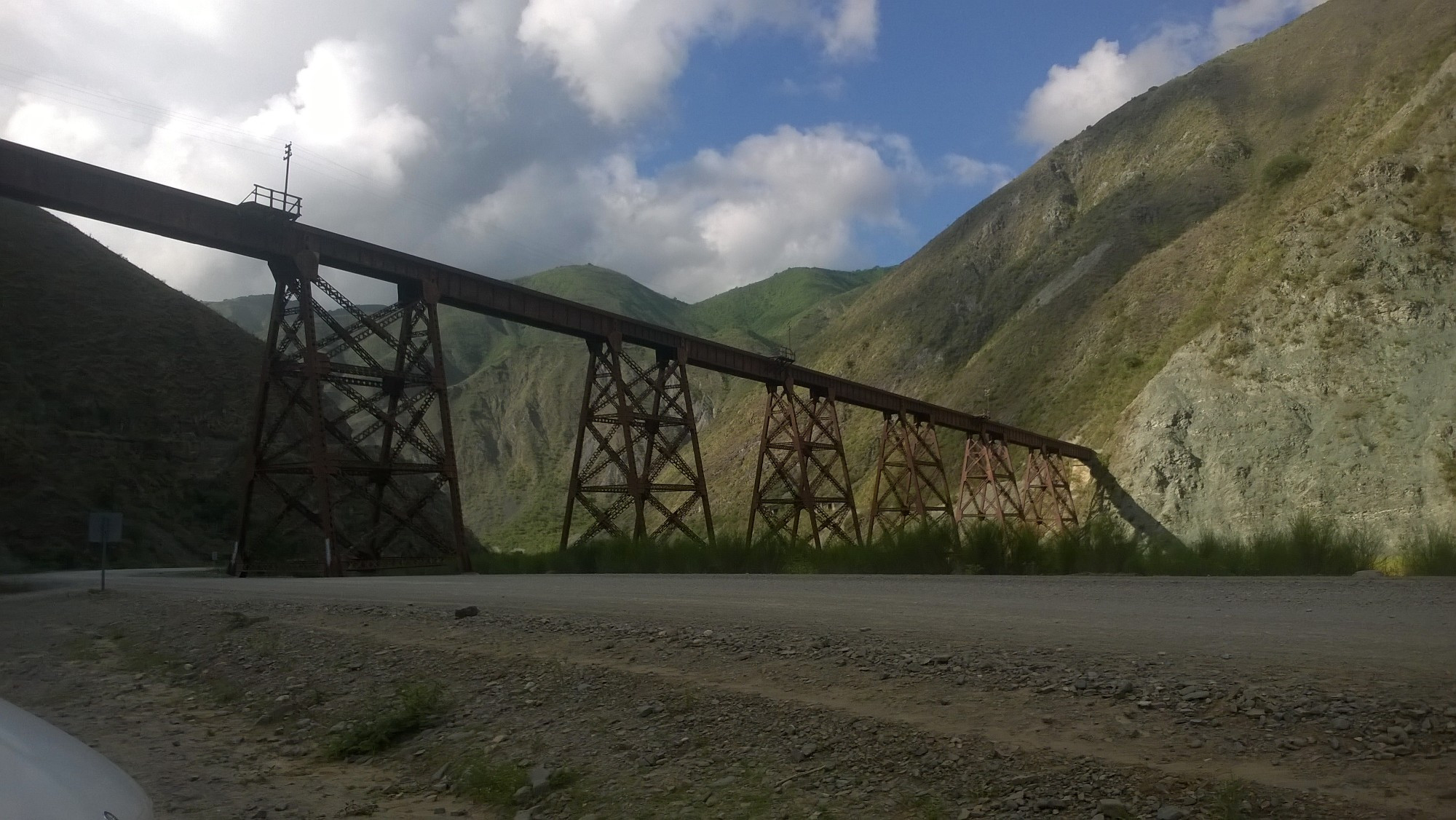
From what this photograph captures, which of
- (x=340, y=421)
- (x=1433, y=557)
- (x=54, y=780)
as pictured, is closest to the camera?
(x=54, y=780)

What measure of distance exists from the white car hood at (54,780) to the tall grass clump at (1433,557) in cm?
1115

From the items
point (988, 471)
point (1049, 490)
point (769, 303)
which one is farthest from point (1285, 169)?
point (769, 303)

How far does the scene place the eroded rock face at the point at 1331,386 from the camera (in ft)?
74.8

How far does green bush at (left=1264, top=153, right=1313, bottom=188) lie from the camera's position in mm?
46500

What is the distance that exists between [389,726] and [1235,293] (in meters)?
34.9

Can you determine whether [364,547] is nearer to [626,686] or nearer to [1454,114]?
[626,686]

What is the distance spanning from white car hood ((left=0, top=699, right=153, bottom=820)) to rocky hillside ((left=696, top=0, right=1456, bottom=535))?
25.9m

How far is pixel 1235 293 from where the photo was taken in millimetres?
32719

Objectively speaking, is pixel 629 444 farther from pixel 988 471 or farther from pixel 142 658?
pixel 988 471

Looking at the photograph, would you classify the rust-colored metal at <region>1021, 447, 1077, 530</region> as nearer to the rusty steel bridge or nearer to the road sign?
the rusty steel bridge

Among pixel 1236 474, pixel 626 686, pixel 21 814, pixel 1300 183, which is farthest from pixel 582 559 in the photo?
pixel 1300 183

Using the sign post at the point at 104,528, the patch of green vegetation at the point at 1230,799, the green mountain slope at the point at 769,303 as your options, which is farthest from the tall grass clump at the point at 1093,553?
the green mountain slope at the point at 769,303

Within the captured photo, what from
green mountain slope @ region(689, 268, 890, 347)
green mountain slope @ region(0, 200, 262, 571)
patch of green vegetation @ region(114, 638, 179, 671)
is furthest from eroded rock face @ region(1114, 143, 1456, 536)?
green mountain slope @ region(689, 268, 890, 347)

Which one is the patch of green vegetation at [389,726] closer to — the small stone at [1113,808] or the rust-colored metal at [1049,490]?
the small stone at [1113,808]
